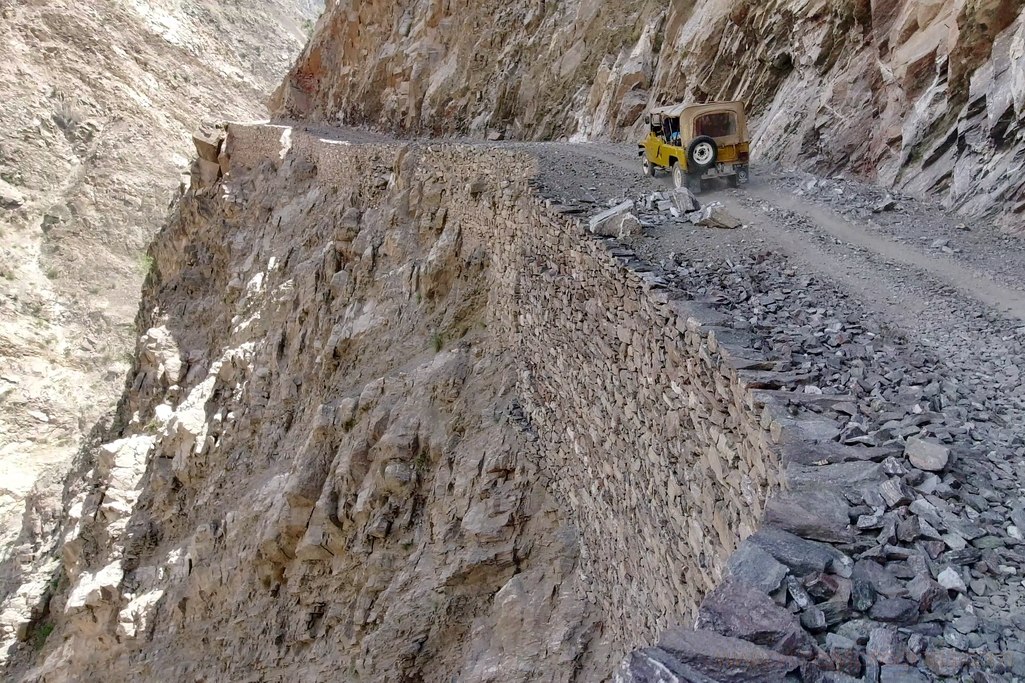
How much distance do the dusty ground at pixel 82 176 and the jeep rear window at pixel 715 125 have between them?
2641cm

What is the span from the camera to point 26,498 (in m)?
26.2

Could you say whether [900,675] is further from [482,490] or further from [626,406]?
[482,490]

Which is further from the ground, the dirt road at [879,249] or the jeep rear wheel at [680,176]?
the jeep rear wheel at [680,176]

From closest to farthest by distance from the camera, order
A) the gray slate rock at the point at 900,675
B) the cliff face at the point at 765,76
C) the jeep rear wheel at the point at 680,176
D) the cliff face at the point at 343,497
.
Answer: the gray slate rock at the point at 900,675
the cliff face at the point at 343,497
the cliff face at the point at 765,76
the jeep rear wheel at the point at 680,176

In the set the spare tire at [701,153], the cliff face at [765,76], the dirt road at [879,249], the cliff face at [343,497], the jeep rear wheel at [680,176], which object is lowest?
the cliff face at [343,497]

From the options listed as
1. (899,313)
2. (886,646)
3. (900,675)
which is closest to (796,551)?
(886,646)

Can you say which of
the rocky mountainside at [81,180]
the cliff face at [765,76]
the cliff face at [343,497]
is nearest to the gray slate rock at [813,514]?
the cliff face at [343,497]

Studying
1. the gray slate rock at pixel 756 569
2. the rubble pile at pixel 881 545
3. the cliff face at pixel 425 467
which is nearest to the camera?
the rubble pile at pixel 881 545

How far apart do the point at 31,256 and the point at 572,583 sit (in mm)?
40789

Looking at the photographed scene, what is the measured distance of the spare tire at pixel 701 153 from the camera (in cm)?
990

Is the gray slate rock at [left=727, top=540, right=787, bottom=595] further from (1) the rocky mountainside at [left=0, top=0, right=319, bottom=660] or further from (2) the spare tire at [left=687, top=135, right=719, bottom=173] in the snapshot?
(1) the rocky mountainside at [left=0, top=0, right=319, bottom=660]

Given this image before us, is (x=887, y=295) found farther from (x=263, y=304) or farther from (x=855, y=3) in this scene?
(x=263, y=304)

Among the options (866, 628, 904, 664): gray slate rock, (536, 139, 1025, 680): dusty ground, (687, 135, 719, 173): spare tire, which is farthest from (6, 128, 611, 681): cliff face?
(866, 628, 904, 664): gray slate rock

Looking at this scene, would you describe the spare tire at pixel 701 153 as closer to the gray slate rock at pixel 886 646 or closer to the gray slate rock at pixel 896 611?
the gray slate rock at pixel 896 611
